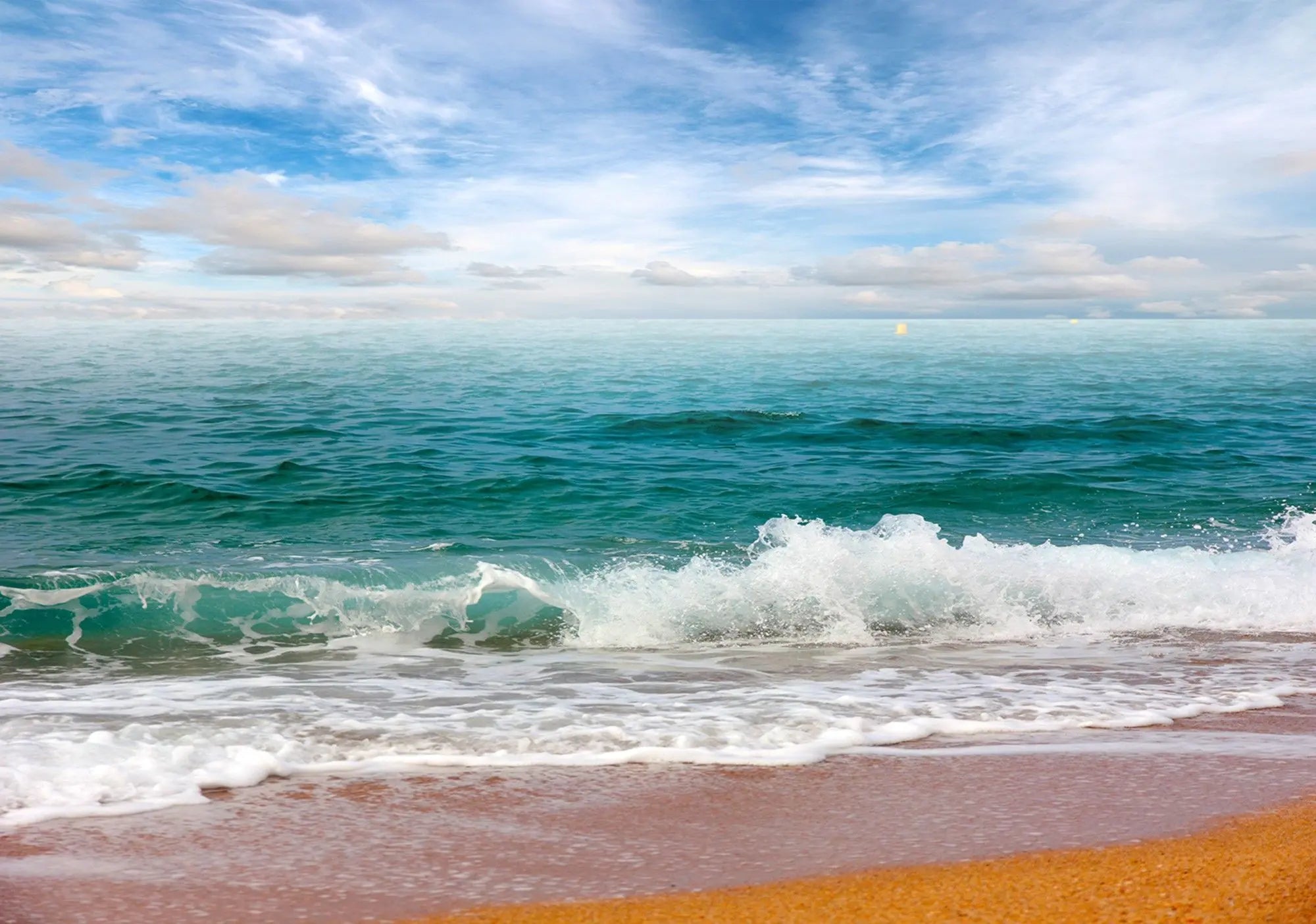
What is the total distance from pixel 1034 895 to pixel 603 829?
166cm

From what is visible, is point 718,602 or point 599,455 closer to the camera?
point 718,602

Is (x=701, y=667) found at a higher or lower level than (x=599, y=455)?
lower

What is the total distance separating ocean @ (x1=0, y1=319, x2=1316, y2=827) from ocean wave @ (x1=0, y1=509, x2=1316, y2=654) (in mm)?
43

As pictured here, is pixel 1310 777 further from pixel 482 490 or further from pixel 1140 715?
pixel 482 490

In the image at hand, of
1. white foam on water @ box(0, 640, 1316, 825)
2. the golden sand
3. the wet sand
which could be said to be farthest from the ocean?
the golden sand

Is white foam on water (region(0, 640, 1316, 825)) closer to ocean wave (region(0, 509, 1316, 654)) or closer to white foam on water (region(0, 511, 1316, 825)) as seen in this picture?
white foam on water (region(0, 511, 1316, 825))

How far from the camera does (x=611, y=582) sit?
9844mm

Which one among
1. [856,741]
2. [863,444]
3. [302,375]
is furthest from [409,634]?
[302,375]

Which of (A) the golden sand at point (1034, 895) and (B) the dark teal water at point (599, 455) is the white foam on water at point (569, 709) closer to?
(A) the golden sand at point (1034, 895)

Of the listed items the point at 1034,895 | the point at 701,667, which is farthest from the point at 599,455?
the point at 1034,895

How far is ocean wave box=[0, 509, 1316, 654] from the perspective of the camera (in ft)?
28.0

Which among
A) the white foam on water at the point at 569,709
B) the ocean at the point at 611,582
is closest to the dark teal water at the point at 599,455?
the ocean at the point at 611,582

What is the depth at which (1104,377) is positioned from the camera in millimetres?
34719

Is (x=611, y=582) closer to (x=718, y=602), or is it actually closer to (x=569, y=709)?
(x=718, y=602)
